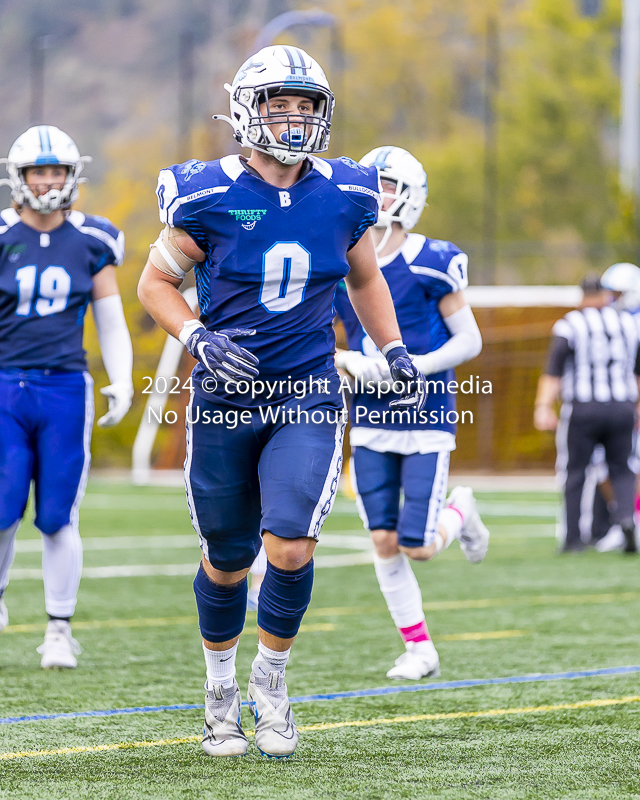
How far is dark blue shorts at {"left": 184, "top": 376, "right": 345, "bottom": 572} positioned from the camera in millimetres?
3525

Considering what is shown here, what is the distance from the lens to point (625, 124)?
30984 millimetres

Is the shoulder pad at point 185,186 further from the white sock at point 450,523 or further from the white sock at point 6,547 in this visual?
the white sock at point 450,523

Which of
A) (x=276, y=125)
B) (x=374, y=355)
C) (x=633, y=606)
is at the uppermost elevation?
(x=276, y=125)

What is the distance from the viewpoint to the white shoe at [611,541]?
30.8 feet

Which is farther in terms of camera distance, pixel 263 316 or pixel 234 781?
pixel 263 316

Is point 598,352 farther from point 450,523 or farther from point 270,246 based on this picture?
point 270,246

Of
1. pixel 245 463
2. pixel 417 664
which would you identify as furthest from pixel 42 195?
pixel 417 664

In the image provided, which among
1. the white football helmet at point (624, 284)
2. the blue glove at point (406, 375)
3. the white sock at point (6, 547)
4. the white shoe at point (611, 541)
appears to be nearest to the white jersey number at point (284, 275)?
the blue glove at point (406, 375)

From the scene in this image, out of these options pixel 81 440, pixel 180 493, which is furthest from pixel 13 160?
pixel 180 493

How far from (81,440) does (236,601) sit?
1.59 m

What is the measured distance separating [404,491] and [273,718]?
1550mm

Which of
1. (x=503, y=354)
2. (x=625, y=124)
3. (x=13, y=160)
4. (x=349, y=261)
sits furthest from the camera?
(x=625, y=124)

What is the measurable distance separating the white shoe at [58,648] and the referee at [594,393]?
4529 millimetres

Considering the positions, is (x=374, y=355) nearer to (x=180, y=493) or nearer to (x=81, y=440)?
(x=81, y=440)
